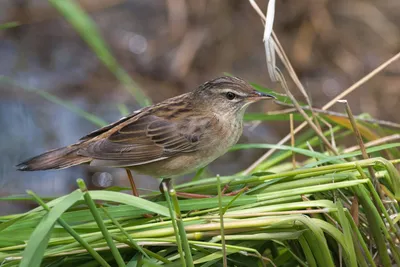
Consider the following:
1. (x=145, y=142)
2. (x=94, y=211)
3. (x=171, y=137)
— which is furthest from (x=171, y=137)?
(x=94, y=211)

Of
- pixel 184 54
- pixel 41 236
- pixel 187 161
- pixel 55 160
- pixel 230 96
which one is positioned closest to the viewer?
pixel 41 236

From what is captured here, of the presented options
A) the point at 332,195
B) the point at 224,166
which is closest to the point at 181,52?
the point at 224,166

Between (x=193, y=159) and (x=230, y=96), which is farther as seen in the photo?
(x=230, y=96)

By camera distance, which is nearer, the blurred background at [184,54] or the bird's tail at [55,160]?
the bird's tail at [55,160]

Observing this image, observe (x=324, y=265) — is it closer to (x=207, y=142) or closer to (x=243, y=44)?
(x=207, y=142)

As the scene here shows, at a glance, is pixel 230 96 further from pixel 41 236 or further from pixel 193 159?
pixel 41 236

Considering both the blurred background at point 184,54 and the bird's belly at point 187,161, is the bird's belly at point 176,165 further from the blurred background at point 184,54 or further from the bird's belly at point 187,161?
the blurred background at point 184,54

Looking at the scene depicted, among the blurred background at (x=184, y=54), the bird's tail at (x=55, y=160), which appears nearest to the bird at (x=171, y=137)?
the bird's tail at (x=55, y=160)

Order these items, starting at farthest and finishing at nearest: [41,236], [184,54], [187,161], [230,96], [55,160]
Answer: [184,54] < [230,96] < [187,161] < [55,160] < [41,236]
